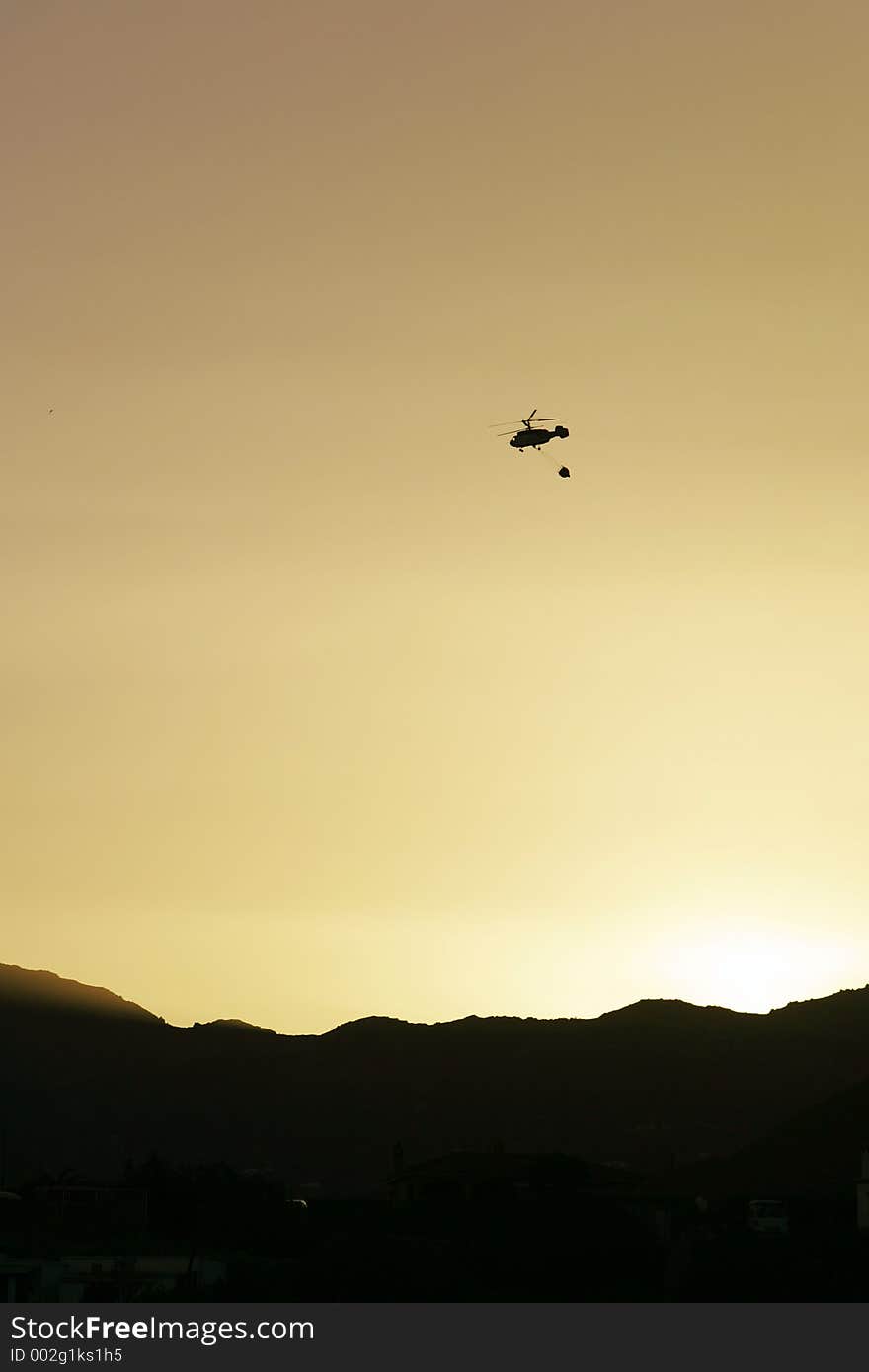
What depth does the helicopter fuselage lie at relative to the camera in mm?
97438

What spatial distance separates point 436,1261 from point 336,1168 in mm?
110331

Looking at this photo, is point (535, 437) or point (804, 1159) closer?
point (535, 437)

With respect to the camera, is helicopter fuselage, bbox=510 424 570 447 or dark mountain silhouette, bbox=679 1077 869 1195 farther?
dark mountain silhouette, bbox=679 1077 869 1195

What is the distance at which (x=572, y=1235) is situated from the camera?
8831 cm

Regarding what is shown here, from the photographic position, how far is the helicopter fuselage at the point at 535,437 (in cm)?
9744

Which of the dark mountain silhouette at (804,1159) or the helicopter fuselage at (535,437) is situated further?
the dark mountain silhouette at (804,1159)

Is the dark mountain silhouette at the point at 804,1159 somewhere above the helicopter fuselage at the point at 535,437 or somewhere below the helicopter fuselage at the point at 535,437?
below

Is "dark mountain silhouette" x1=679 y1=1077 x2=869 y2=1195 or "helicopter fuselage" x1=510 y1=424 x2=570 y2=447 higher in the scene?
"helicopter fuselage" x1=510 y1=424 x2=570 y2=447

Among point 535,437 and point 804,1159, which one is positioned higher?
point 535,437

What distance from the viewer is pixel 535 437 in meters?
97.9
